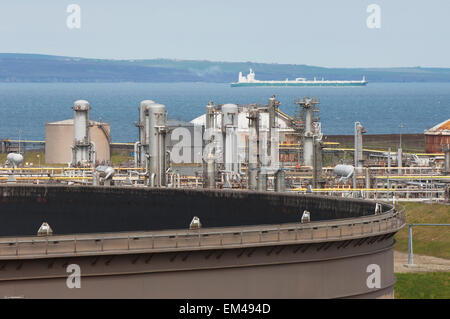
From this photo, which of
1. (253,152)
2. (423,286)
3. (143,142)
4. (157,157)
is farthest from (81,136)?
(423,286)

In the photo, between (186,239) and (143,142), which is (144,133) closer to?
(143,142)

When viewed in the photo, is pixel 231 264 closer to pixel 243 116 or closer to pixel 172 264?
pixel 172 264

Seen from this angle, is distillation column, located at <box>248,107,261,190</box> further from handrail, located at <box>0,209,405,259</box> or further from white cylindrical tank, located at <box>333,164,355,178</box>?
handrail, located at <box>0,209,405,259</box>

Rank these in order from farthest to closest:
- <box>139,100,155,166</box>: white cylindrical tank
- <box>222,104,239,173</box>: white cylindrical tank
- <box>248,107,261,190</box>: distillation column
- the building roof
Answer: the building roof → <box>139,100,155,166</box>: white cylindrical tank → <box>222,104,239,173</box>: white cylindrical tank → <box>248,107,261,190</box>: distillation column

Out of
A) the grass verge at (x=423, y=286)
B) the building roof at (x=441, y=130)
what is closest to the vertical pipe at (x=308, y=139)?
the building roof at (x=441, y=130)

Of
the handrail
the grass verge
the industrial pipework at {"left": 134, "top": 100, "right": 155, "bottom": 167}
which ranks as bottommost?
the grass verge

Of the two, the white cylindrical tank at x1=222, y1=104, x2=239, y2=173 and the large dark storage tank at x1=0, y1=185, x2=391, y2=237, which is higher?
the white cylindrical tank at x1=222, y1=104, x2=239, y2=173

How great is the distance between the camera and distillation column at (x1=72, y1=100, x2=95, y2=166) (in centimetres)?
8169

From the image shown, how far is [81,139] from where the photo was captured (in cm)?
8225

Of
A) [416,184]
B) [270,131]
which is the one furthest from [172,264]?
[416,184]

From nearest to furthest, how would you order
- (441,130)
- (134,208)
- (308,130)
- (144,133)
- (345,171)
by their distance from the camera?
(134,208)
(345,171)
(144,133)
(308,130)
(441,130)

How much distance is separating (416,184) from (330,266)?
3836 cm

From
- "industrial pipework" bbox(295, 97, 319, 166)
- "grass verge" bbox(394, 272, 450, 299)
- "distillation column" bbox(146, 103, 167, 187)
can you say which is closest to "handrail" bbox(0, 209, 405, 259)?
"grass verge" bbox(394, 272, 450, 299)

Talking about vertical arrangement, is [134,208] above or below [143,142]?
below
